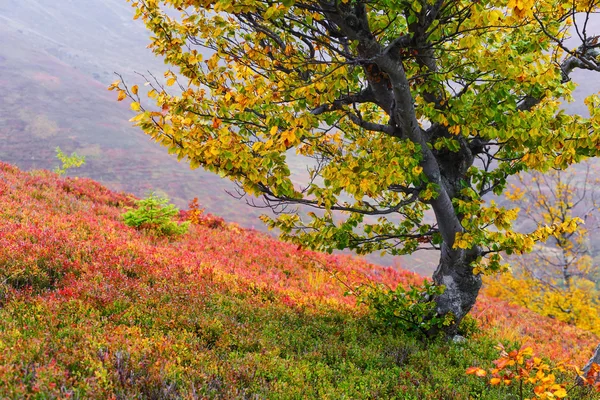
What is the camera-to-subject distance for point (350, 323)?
7414mm

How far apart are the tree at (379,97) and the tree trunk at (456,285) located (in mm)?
353

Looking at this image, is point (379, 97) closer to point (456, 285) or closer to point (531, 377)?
point (456, 285)

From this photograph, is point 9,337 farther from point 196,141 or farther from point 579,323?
point 579,323

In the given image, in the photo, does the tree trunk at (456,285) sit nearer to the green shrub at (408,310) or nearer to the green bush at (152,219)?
the green shrub at (408,310)

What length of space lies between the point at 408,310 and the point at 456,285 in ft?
3.23

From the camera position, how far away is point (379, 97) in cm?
608

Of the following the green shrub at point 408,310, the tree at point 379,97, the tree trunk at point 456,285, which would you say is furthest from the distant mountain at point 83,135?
the tree at point 379,97

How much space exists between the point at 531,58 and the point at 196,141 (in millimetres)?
4117

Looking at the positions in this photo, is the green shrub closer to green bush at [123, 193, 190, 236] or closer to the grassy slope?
the grassy slope

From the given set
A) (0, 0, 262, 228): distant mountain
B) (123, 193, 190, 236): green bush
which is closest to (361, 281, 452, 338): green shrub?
(123, 193, 190, 236): green bush

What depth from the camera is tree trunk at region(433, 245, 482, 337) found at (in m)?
7.00

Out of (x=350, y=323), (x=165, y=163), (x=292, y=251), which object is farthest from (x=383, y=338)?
(x=165, y=163)

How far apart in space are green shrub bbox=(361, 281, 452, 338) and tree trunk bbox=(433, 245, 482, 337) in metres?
0.21

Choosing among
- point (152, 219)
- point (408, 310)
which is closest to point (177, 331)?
point (408, 310)
